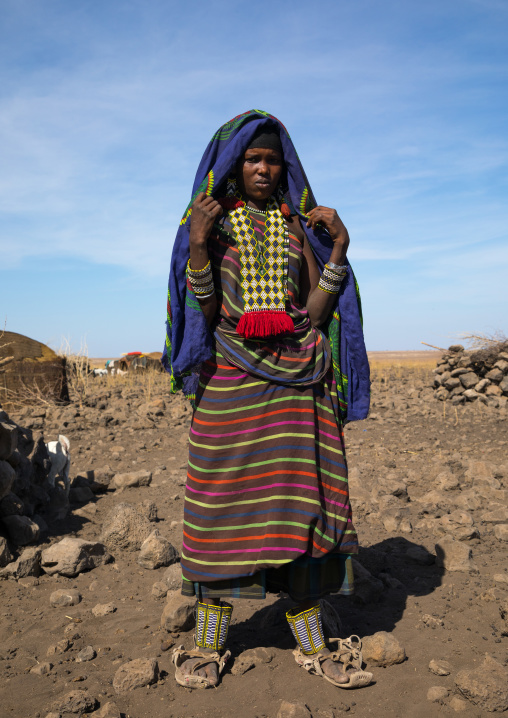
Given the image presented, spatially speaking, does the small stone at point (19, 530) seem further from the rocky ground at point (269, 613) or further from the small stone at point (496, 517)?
the small stone at point (496, 517)

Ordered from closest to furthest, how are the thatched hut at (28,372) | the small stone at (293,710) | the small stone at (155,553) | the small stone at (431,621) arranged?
the small stone at (293,710), the small stone at (431,621), the small stone at (155,553), the thatched hut at (28,372)

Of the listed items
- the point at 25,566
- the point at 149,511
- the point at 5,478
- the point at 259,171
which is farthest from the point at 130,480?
the point at 259,171

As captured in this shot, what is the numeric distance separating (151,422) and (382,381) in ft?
26.2

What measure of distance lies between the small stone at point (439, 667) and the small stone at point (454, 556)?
1.17 m

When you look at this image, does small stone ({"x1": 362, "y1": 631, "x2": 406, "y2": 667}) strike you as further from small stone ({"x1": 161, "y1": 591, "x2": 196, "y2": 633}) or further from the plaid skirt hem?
Result: small stone ({"x1": 161, "y1": 591, "x2": 196, "y2": 633})

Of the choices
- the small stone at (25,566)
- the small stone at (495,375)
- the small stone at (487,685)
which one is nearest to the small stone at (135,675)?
the small stone at (487,685)

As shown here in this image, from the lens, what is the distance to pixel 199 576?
2.48 m

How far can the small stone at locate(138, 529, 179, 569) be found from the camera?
3.93m

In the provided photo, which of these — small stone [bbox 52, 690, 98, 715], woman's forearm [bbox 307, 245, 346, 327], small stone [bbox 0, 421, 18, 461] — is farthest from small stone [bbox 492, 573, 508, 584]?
small stone [bbox 0, 421, 18, 461]

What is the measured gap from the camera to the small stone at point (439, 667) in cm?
248

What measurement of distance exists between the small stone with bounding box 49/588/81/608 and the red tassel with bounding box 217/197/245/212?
95.0 inches

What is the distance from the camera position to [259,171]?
2557mm

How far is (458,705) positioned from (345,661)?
46 centimetres

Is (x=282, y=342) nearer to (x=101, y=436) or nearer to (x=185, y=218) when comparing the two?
(x=185, y=218)
